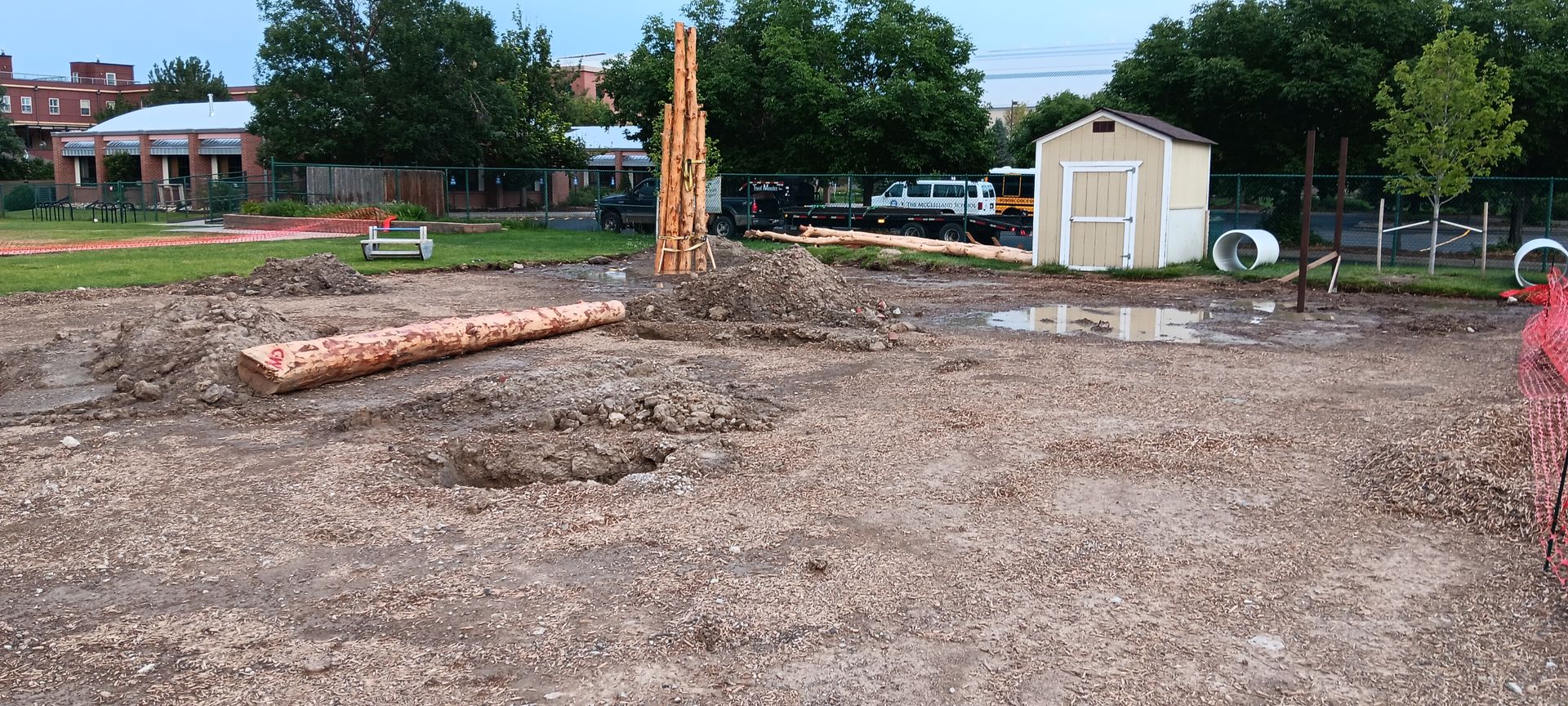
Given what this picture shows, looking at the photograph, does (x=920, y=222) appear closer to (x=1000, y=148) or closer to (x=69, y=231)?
(x=69, y=231)

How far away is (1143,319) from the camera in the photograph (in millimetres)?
15711

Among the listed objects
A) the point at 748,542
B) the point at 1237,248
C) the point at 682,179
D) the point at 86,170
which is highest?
the point at 86,170

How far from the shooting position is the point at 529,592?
531 cm

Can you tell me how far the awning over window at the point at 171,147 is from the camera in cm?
5466

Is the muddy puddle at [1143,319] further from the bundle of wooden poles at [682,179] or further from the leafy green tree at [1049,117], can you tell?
the leafy green tree at [1049,117]

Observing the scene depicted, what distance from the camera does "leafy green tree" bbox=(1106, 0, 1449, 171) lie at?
27.5m

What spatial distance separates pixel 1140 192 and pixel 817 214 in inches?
422

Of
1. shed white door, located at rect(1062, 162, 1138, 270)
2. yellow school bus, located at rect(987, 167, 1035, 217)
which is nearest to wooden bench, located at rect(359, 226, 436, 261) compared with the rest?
shed white door, located at rect(1062, 162, 1138, 270)

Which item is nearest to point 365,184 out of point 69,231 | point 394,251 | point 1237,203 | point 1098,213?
point 69,231

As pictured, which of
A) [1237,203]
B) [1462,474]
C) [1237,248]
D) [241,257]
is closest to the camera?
[1462,474]

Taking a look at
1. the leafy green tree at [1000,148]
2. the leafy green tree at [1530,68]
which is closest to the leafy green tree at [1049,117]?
the leafy green tree at [1000,148]

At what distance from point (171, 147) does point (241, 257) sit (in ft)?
122

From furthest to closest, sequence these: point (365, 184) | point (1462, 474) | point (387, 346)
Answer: point (365, 184) → point (387, 346) → point (1462, 474)

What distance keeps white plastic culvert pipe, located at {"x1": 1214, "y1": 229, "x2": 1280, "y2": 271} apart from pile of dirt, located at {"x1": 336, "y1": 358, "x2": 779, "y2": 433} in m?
14.9
